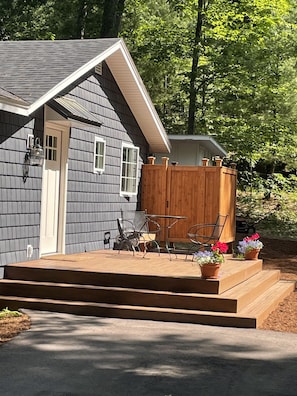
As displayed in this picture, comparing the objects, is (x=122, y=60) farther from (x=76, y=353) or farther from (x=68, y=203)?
(x=76, y=353)

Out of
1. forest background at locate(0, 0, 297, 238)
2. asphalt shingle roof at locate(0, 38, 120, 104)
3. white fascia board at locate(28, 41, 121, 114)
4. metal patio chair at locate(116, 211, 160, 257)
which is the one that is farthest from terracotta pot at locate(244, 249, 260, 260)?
forest background at locate(0, 0, 297, 238)

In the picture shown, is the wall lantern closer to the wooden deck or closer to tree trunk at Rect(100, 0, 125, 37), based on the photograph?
the wooden deck

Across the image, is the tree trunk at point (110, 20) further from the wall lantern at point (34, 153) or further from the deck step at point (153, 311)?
the deck step at point (153, 311)

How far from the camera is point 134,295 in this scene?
744cm

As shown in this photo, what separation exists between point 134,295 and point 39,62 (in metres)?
4.49

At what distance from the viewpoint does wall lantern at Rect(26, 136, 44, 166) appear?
857 cm

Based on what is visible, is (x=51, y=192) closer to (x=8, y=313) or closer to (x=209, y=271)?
(x=8, y=313)

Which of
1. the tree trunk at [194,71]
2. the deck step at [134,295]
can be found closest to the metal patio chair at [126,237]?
the deck step at [134,295]

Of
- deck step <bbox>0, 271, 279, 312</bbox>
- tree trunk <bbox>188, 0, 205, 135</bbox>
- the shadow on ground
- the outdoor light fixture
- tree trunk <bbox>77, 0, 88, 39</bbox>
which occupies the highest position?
tree trunk <bbox>77, 0, 88, 39</bbox>

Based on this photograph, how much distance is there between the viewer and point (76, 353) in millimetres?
5449

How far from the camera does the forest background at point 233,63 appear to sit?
1934 centimetres

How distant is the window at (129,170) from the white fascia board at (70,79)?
2.42m

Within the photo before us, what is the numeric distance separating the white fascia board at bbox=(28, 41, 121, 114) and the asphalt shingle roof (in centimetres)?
5

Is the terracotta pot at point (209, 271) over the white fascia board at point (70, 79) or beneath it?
beneath
